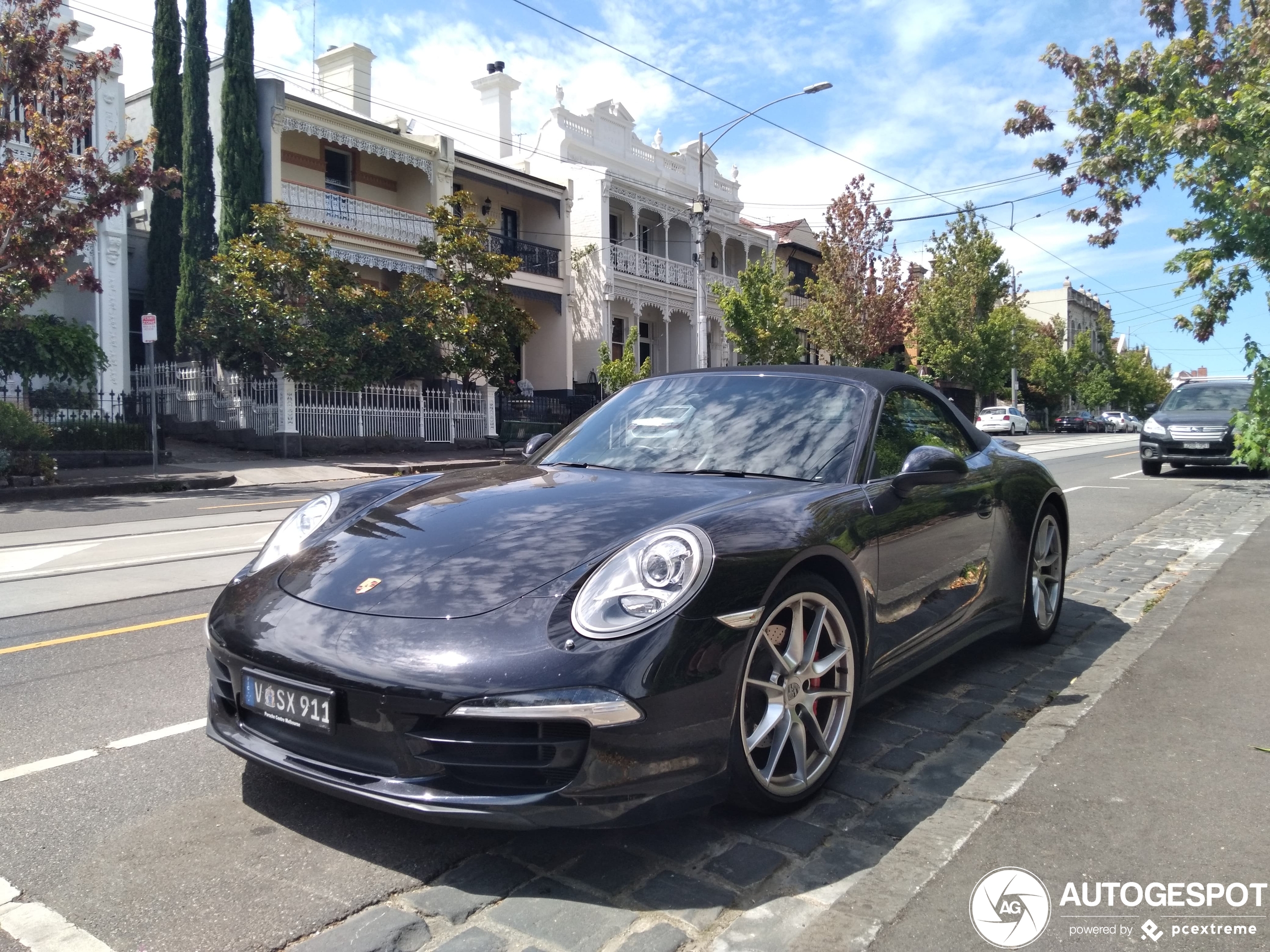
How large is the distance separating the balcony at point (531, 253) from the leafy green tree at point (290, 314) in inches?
301

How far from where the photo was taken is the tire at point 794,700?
2.75 metres

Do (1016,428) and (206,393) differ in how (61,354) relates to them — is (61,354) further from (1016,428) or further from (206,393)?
(1016,428)

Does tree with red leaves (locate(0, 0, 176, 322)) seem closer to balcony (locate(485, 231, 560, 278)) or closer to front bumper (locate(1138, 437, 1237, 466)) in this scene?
balcony (locate(485, 231, 560, 278))

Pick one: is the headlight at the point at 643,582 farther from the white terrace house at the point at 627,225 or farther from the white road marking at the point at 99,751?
the white terrace house at the point at 627,225

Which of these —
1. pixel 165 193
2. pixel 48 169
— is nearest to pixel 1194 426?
pixel 48 169

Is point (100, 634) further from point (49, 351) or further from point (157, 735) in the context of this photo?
point (49, 351)

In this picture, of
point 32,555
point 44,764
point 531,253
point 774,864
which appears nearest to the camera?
point 774,864

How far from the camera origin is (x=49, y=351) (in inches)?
691

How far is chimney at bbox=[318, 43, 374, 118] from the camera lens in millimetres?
28531

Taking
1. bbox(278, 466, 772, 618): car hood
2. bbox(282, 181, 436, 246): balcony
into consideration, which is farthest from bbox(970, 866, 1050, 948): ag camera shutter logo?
bbox(282, 181, 436, 246): balcony

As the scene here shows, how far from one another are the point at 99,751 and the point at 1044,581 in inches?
173

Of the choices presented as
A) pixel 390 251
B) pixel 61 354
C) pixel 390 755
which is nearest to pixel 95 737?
pixel 390 755

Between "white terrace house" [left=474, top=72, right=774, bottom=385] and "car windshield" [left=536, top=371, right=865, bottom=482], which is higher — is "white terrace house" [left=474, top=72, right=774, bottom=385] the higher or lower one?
the higher one

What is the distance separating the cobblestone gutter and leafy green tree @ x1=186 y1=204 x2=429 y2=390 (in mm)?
18149
